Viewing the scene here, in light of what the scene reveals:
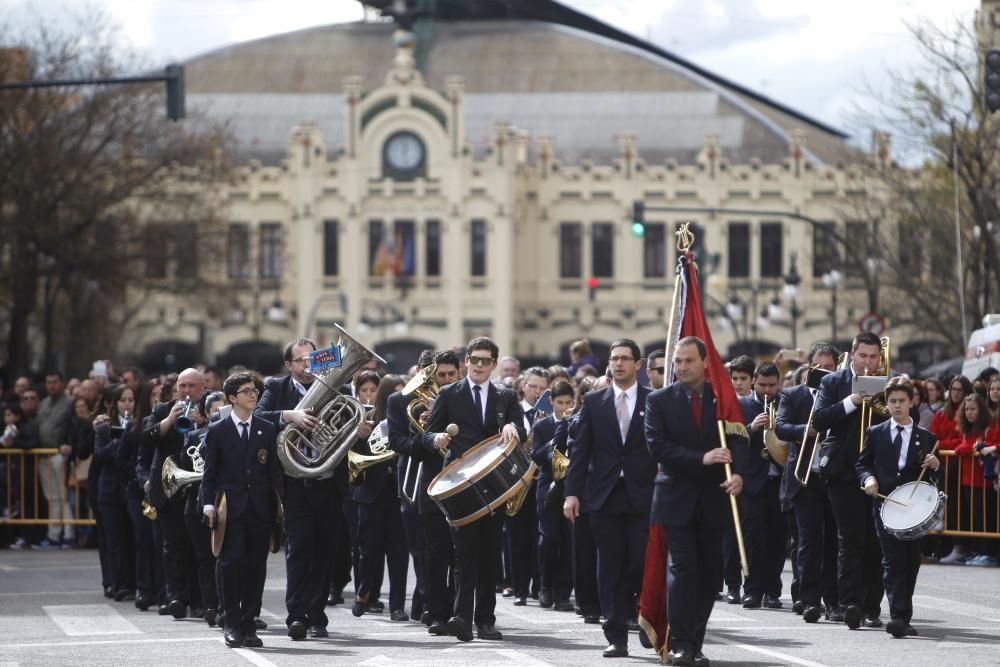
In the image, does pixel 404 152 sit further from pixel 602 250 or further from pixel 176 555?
pixel 176 555

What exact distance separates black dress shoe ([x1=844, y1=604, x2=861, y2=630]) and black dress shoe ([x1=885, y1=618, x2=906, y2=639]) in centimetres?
61

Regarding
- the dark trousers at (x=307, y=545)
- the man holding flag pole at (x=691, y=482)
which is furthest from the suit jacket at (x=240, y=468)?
the man holding flag pole at (x=691, y=482)

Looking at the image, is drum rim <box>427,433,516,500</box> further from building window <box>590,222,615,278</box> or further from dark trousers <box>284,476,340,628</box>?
building window <box>590,222,615,278</box>

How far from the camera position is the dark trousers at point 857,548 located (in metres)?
14.4

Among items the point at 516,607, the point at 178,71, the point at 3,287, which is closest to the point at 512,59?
the point at 3,287

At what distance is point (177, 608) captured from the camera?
1551 centimetres

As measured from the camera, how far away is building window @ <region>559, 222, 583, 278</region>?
249 feet

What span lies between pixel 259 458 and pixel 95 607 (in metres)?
3.47

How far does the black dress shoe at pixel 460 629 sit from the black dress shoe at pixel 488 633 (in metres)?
0.18

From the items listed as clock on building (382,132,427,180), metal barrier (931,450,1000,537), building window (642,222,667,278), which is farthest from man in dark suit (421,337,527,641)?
building window (642,222,667,278)

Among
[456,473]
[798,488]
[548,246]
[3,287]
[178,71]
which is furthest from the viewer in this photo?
[548,246]

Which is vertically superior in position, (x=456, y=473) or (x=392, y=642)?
(x=456, y=473)

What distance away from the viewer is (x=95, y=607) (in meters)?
16.5

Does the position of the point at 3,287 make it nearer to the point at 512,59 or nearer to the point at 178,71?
the point at 178,71
